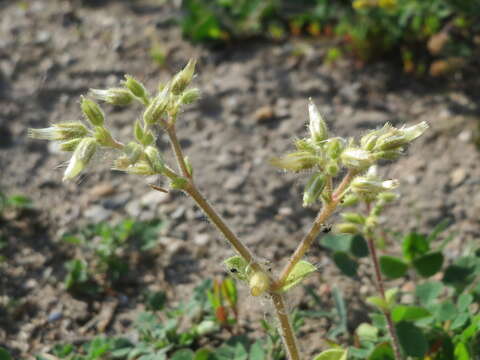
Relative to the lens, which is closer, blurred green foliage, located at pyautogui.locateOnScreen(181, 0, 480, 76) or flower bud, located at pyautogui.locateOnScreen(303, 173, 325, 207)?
flower bud, located at pyautogui.locateOnScreen(303, 173, 325, 207)

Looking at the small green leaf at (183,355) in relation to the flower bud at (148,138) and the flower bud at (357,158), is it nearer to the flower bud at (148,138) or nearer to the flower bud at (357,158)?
the flower bud at (148,138)

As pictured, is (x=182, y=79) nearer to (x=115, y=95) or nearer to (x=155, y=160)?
(x=115, y=95)

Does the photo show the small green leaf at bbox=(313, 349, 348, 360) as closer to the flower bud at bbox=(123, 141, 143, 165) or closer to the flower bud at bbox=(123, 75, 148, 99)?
the flower bud at bbox=(123, 141, 143, 165)

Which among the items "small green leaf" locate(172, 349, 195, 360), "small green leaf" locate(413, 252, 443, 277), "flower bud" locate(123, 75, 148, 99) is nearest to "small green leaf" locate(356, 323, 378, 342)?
"small green leaf" locate(413, 252, 443, 277)

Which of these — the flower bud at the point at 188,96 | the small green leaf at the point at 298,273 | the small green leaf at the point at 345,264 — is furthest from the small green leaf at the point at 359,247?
the flower bud at the point at 188,96

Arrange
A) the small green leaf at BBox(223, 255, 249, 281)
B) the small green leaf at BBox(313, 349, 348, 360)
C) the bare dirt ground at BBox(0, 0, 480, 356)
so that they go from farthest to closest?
the bare dirt ground at BBox(0, 0, 480, 356)
the small green leaf at BBox(313, 349, 348, 360)
the small green leaf at BBox(223, 255, 249, 281)

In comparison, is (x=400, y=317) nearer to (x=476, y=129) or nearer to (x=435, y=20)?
(x=476, y=129)

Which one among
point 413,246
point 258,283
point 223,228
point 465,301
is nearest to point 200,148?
point 413,246
